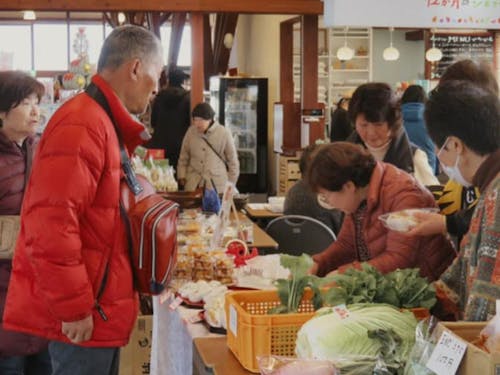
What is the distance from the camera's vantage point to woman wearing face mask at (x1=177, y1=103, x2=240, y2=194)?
852cm

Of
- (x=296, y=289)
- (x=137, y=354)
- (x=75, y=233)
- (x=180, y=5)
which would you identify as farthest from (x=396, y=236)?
(x=180, y=5)

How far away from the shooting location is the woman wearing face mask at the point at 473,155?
2.10 metres

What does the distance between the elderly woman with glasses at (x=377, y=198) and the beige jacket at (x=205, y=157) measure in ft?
17.2

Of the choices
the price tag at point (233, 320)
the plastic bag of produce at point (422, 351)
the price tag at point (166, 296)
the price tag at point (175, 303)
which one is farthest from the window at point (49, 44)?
the plastic bag of produce at point (422, 351)

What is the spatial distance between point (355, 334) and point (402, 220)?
41.6 inches

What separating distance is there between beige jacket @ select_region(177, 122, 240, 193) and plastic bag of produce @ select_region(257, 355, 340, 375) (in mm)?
6509

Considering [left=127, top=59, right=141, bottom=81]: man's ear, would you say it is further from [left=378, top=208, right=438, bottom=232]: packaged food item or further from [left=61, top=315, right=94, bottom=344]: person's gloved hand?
[left=378, top=208, right=438, bottom=232]: packaged food item

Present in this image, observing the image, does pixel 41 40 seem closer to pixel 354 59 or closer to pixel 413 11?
pixel 354 59

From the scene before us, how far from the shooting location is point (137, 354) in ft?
14.5

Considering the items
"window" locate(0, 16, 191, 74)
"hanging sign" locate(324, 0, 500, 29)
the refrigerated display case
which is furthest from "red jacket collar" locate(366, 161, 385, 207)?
"window" locate(0, 16, 191, 74)

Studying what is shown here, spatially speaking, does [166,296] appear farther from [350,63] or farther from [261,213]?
[350,63]

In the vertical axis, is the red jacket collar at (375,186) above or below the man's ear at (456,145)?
below

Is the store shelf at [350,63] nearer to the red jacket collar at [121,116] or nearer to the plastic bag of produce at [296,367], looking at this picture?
the red jacket collar at [121,116]

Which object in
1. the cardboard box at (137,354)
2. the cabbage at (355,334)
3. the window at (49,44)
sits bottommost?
the cardboard box at (137,354)
